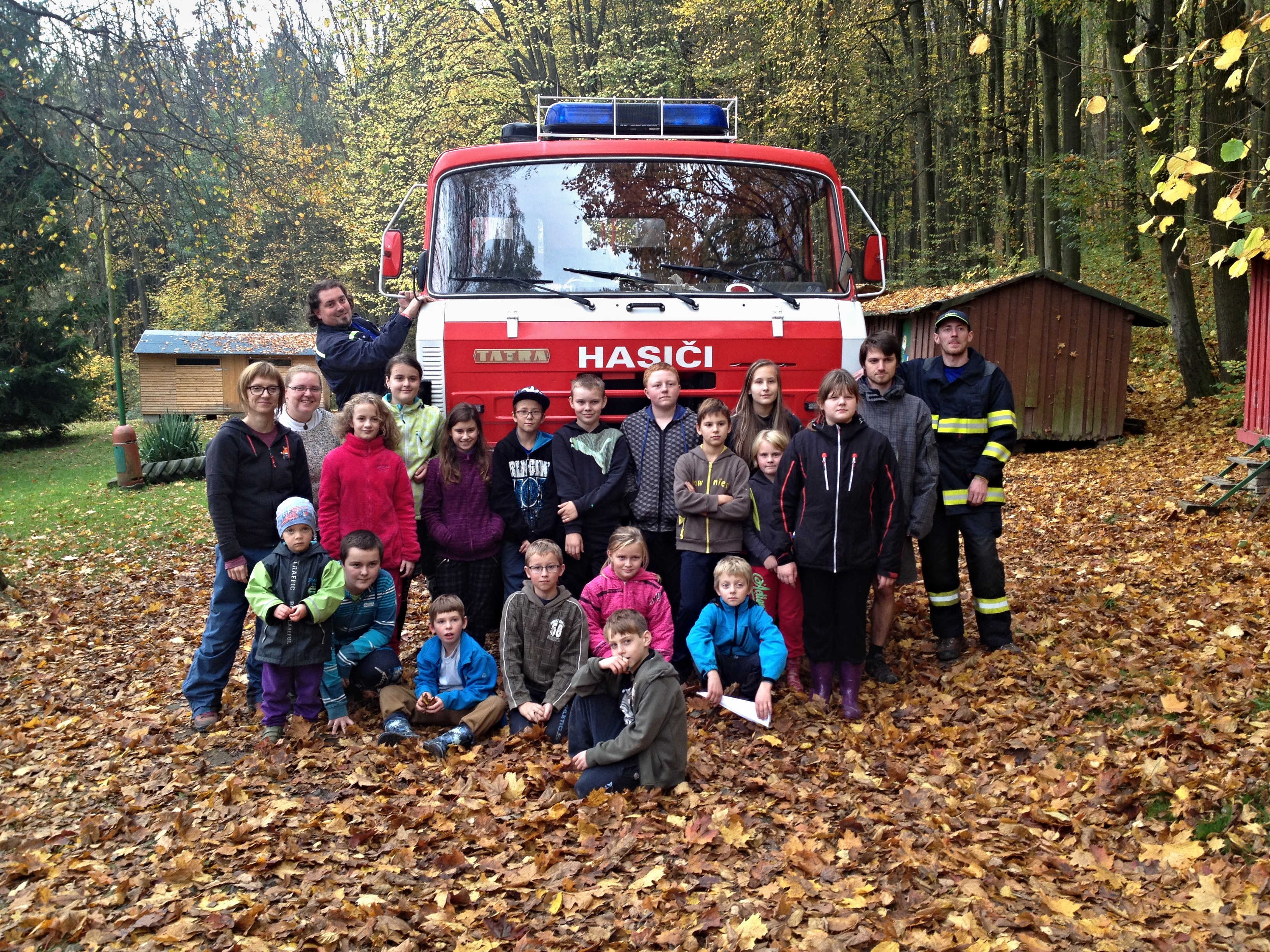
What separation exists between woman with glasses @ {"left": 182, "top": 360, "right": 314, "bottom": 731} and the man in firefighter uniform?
12.4ft

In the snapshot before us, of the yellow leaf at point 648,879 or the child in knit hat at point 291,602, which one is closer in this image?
the yellow leaf at point 648,879

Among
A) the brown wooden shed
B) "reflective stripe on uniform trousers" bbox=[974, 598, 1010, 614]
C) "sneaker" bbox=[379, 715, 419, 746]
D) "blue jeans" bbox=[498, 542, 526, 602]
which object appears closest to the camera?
"sneaker" bbox=[379, 715, 419, 746]

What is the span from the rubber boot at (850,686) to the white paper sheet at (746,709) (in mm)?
511

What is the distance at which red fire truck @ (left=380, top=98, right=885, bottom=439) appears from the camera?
6.26 m

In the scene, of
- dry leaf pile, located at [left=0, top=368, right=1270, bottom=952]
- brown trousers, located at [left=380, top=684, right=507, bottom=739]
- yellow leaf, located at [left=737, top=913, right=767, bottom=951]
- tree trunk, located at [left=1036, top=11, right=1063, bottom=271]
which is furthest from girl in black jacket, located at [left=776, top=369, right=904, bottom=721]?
tree trunk, located at [left=1036, top=11, right=1063, bottom=271]

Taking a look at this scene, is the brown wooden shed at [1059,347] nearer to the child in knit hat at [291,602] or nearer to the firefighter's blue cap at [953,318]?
the firefighter's blue cap at [953,318]

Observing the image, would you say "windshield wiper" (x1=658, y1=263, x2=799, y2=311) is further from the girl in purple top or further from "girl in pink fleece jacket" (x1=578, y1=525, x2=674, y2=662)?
"girl in pink fleece jacket" (x1=578, y1=525, x2=674, y2=662)

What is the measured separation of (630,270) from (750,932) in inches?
173

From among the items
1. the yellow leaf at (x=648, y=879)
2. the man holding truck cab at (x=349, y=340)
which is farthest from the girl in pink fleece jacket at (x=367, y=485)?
the yellow leaf at (x=648, y=879)

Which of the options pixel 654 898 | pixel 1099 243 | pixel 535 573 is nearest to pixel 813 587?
pixel 535 573

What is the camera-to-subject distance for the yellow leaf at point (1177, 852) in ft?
12.9

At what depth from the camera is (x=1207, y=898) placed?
363 centimetres

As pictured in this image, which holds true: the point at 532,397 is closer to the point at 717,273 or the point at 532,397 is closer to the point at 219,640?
the point at 717,273

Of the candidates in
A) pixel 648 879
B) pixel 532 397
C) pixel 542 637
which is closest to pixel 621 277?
pixel 532 397
